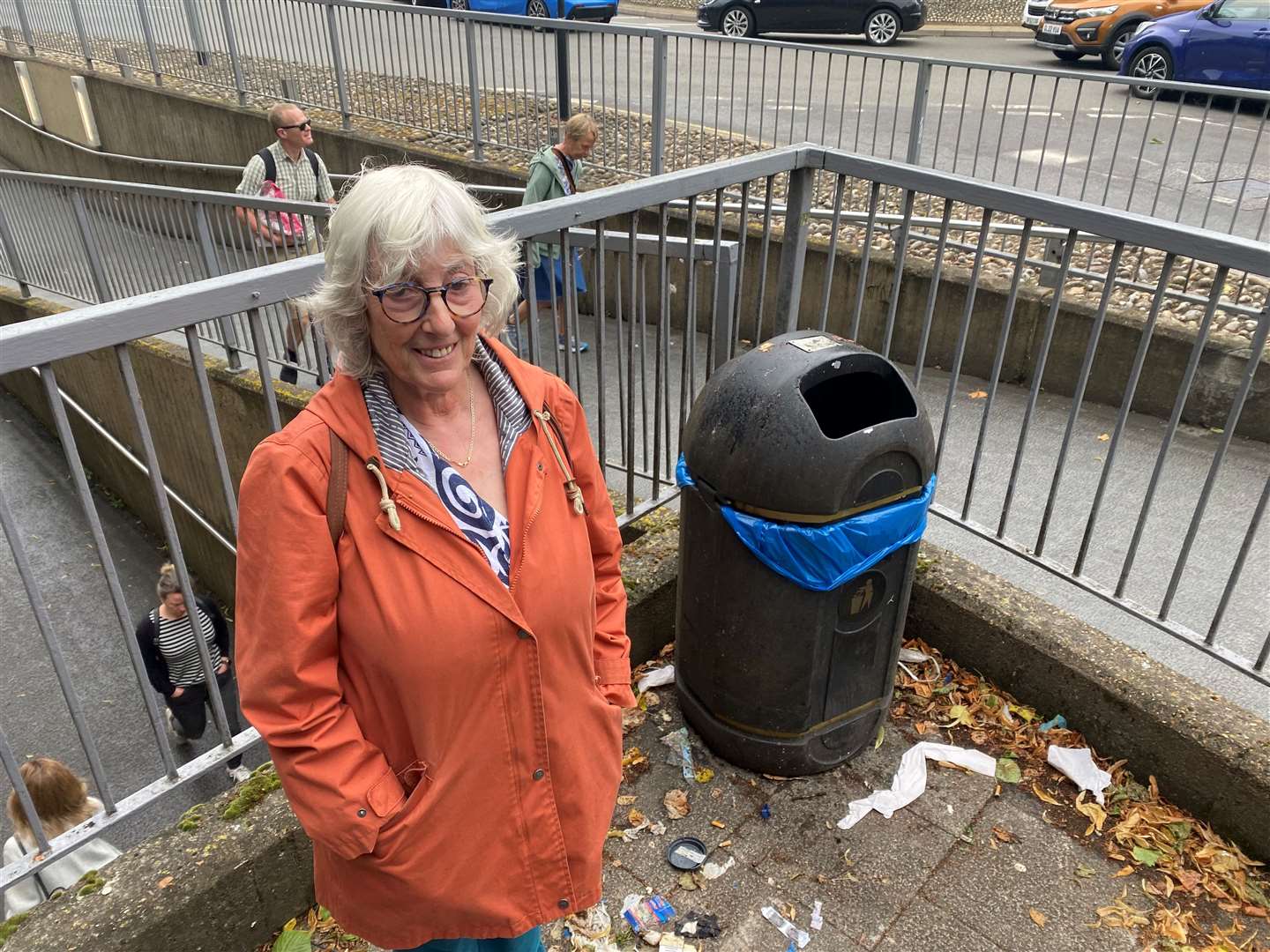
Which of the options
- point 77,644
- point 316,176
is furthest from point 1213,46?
point 77,644

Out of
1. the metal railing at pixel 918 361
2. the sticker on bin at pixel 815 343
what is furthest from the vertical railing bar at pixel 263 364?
the sticker on bin at pixel 815 343

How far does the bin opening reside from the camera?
8.41ft

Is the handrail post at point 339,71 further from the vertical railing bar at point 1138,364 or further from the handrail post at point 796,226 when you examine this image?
the vertical railing bar at point 1138,364

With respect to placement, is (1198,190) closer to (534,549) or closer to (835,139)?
(835,139)

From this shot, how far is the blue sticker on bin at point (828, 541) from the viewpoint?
8.00 feet

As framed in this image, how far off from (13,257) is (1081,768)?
10.3m

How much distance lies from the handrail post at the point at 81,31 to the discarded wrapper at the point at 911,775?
1834 centimetres

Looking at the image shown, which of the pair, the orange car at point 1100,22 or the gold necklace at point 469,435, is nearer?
the gold necklace at point 469,435

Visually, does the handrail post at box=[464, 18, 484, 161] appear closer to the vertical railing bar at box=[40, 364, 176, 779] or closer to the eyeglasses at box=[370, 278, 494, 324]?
the vertical railing bar at box=[40, 364, 176, 779]

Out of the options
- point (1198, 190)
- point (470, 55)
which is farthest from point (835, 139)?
point (470, 55)

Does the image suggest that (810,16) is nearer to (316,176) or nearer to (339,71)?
(339,71)

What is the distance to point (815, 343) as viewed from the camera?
256 centimetres

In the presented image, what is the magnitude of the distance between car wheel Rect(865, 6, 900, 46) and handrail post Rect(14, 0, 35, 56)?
52.3 feet

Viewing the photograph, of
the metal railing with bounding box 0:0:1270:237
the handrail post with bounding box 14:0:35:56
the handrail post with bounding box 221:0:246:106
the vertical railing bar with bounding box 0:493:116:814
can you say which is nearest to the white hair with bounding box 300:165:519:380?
the vertical railing bar with bounding box 0:493:116:814
